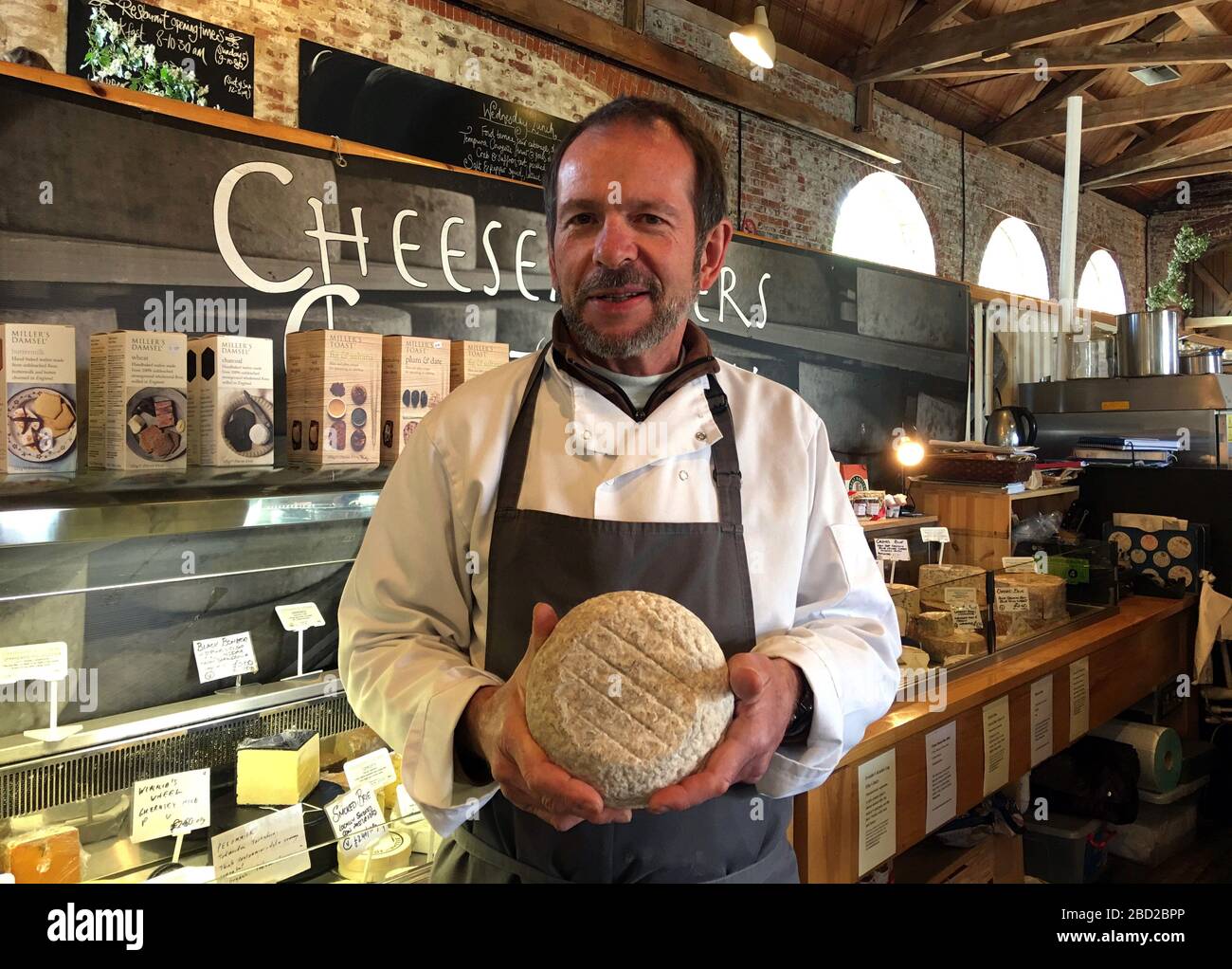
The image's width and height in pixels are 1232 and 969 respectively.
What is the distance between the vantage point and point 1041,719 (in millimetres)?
3037

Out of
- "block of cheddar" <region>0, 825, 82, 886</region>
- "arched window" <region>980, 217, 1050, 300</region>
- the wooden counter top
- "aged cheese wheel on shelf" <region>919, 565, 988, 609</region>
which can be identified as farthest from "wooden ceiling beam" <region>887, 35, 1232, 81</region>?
"block of cheddar" <region>0, 825, 82, 886</region>

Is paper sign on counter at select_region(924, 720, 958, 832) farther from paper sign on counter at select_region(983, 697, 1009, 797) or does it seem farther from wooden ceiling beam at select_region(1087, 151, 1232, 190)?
wooden ceiling beam at select_region(1087, 151, 1232, 190)

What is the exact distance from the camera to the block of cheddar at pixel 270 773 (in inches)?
72.5

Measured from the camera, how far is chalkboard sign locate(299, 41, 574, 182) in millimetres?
3340

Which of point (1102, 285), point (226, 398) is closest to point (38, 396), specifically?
point (226, 398)

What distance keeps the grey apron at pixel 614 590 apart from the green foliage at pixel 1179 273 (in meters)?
9.49

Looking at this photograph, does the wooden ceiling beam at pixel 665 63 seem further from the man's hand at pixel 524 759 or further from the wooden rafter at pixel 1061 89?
the man's hand at pixel 524 759

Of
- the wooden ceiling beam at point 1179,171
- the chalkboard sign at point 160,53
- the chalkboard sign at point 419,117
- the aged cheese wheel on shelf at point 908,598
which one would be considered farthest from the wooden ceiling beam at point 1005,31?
the chalkboard sign at point 160,53

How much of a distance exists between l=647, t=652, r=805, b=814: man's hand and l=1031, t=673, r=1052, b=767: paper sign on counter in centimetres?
220

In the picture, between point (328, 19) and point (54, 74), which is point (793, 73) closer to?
point (328, 19)

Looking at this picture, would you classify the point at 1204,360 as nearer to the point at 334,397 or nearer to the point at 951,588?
the point at 951,588

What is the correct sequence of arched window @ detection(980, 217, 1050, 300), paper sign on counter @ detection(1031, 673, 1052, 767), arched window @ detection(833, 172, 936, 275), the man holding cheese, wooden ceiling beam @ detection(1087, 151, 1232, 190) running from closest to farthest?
the man holding cheese, paper sign on counter @ detection(1031, 673, 1052, 767), arched window @ detection(833, 172, 936, 275), arched window @ detection(980, 217, 1050, 300), wooden ceiling beam @ detection(1087, 151, 1232, 190)

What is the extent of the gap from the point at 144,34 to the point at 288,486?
218cm
